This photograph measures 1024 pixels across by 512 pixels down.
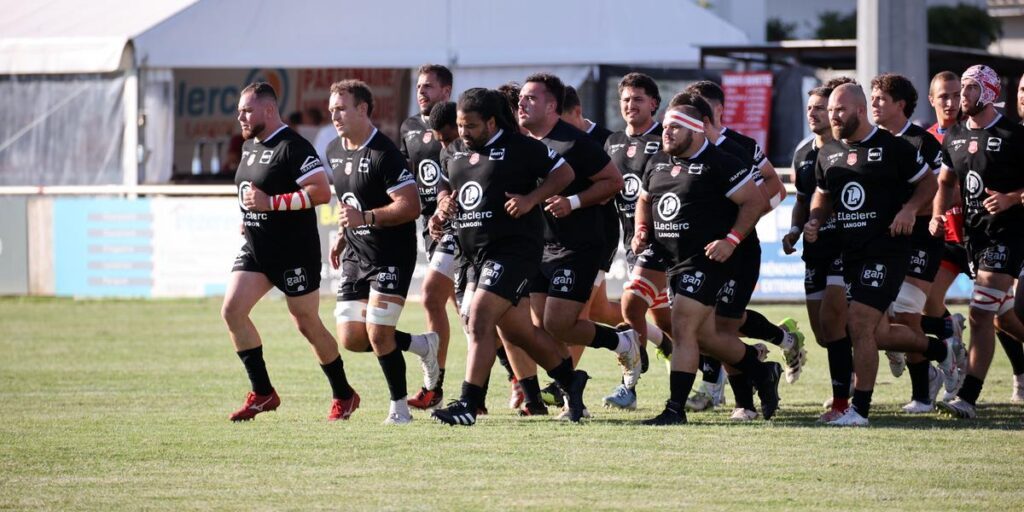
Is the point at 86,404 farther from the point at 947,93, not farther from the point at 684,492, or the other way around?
the point at 947,93

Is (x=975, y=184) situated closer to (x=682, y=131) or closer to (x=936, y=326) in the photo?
(x=936, y=326)

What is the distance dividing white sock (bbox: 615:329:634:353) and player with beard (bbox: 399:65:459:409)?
47.2 inches

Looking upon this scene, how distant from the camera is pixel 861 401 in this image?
30.3 ft

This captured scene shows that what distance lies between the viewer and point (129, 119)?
24.8 metres

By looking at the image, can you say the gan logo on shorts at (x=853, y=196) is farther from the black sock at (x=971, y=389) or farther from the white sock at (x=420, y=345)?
the white sock at (x=420, y=345)

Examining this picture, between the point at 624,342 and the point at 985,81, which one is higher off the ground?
the point at 985,81

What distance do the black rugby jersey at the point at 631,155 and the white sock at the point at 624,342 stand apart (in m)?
0.71

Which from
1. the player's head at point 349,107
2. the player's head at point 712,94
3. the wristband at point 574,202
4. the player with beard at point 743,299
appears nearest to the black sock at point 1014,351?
the player with beard at point 743,299

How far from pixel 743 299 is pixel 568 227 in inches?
47.2

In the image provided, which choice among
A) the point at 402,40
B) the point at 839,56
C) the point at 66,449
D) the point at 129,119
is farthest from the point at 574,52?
the point at 66,449

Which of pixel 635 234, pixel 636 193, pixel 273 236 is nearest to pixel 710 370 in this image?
pixel 636 193

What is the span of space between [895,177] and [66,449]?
5.15 m

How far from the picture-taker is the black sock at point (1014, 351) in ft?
35.6

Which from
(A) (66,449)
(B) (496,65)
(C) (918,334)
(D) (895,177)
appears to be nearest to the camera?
(A) (66,449)
